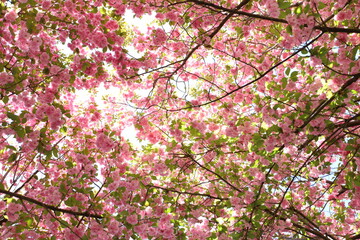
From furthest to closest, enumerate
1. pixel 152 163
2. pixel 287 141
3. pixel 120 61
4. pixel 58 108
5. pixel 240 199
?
1. pixel 152 163
2. pixel 120 61
3. pixel 240 199
4. pixel 58 108
5. pixel 287 141

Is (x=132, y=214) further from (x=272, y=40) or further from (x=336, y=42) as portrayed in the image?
(x=272, y=40)

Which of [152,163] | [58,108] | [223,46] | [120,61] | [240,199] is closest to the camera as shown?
[58,108]

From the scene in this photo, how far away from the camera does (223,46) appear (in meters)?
6.84

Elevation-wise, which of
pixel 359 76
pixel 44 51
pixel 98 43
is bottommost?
pixel 359 76

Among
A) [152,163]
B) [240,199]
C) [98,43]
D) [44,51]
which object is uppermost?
[98,43]

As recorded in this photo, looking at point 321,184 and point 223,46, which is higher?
point 223,46

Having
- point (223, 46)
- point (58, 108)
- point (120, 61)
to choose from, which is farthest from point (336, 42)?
point (58, 108)

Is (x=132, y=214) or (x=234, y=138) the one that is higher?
(x=234, y=138)

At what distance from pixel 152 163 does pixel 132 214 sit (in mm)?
1510

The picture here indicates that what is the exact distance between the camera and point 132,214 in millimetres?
4766

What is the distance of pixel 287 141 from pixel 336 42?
4.84 feet

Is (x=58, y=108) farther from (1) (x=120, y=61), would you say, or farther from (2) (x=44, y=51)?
(1) (x=120, y=61)

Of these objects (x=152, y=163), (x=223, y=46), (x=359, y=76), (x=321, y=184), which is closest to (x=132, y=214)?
(x=152, y=163)

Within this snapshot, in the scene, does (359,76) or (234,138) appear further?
(234,138)
